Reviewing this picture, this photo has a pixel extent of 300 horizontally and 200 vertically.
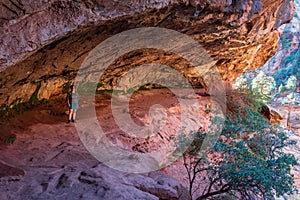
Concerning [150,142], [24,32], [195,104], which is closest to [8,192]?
[24,32]

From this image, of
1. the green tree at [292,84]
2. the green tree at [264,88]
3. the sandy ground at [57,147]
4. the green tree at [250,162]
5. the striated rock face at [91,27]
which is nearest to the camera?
the striated rock face at [91,27]

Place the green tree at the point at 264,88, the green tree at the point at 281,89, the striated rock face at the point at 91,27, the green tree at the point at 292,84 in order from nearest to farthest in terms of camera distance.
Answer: the striated rock face at the point at 91,27, the green tree at the point at 264,88, the green tree at the point at 292,84, the green tree at the point at 281,89

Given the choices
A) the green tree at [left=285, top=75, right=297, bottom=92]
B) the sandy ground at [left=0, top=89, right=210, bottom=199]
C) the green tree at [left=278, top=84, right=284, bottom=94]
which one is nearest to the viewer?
the sandy ground at [left=0, top=89, right=210, bottom=199]

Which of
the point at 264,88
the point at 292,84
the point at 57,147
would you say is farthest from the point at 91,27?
the point at 292,84

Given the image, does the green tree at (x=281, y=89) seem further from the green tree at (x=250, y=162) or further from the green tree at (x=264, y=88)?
the green tree at (x=250, y=162)

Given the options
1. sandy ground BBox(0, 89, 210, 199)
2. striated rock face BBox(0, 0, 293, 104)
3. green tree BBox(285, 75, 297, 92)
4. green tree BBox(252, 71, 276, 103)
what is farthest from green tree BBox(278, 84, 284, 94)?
sandy ground BBox(0, 89, 210, 199)

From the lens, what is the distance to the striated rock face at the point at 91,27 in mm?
4105

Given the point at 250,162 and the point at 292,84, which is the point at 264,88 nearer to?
the point at 250,162

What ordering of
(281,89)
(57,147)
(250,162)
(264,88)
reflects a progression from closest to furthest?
(250,162)
(57,147)
(264,88)
(281,89)

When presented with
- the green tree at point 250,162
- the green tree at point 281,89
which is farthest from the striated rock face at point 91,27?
the green tree at point 281,89

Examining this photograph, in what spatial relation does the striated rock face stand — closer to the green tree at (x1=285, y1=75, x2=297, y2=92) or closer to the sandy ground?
the sandy ground

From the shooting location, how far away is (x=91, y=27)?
195 inches

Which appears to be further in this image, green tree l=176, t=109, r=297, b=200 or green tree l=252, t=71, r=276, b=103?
green tree l=252, t=71, r=276, b=103

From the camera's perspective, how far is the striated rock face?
4105 mm
